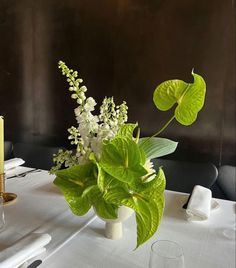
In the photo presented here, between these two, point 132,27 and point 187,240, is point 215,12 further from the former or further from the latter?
point 187,240

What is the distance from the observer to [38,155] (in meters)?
2.31

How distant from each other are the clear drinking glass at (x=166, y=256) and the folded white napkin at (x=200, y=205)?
1.22 ft

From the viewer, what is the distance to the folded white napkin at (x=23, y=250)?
801mm

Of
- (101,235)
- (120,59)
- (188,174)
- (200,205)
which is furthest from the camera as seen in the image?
(120,59)

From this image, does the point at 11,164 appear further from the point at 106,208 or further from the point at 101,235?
A: the point at 106,208

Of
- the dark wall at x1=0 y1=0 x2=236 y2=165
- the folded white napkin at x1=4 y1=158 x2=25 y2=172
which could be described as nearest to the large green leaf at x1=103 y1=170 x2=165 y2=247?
the folded white napkin at x1=4 y1=158 x2=25 y2=172

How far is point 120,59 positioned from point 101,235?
1.73 meters

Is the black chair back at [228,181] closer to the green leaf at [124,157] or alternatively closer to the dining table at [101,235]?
the dining table at [101,235]

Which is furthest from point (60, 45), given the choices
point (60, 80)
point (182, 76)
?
point (182, 76)

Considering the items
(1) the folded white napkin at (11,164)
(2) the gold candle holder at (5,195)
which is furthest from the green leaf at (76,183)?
(1) the folded white napkin at (11,164)

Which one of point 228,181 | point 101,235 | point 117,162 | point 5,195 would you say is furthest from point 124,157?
point 228,181

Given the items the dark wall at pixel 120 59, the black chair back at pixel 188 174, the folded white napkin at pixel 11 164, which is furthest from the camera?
the dark wall at pixel 120 59

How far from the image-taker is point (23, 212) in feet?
3.83

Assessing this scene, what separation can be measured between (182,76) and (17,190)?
1475 millimetres
